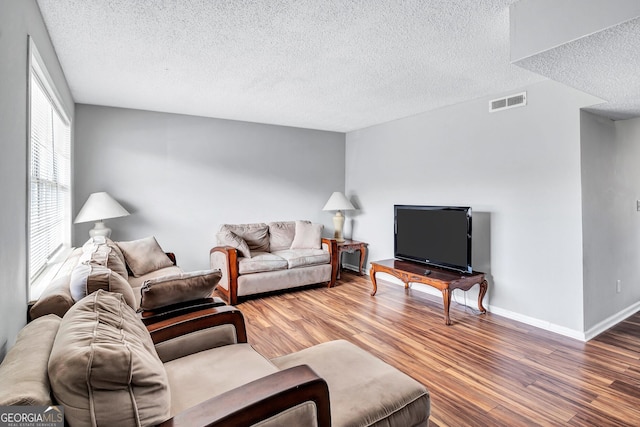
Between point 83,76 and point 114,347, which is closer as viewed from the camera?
point 114,347

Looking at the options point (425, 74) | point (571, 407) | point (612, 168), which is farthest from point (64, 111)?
point (612, 168)

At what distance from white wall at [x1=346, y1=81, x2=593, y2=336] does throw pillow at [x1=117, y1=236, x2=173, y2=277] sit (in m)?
3.25

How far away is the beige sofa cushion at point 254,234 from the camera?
16.1 ft

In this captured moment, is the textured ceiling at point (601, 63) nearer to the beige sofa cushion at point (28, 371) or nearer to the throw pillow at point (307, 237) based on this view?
the beige sofa cushion at point (28, 371)

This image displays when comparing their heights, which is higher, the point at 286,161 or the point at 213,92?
the point at 213,92

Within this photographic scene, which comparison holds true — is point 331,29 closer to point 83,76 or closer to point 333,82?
point 333,82

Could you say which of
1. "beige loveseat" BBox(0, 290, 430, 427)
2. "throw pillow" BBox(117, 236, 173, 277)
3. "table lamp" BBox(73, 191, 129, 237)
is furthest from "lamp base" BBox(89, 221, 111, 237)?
"beige loveseat" BBox(0, 290, 430, 427)

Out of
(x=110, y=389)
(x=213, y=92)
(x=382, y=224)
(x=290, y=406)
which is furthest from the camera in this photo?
(x=382, y=224)

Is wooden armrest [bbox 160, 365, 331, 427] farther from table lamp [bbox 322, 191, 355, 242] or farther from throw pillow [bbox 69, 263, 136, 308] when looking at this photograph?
table lamp [bbox 322, 191, 355, 242]

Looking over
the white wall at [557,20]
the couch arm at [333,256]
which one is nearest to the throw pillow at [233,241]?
the couch arm at [333,256]

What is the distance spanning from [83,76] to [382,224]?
4070 mm

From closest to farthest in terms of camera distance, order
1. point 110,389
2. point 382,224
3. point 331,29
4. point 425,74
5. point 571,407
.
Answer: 1. point 110,389
2. point 571,407
3. point 331,29
4. point 425,74
5. point 382,224

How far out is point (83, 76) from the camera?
10.5ft

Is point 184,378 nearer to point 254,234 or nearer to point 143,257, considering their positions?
point 143,257
